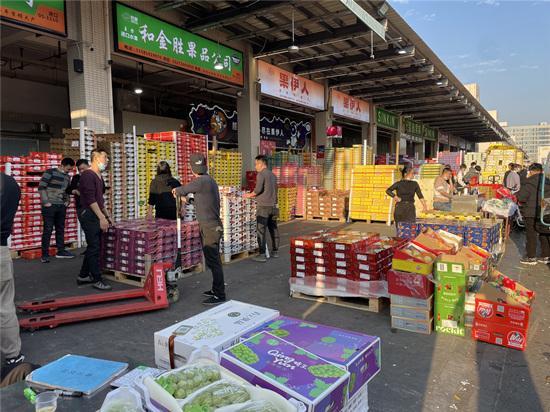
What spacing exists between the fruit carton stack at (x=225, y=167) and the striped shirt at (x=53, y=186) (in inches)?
192

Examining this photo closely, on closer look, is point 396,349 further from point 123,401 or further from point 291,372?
point 123,401

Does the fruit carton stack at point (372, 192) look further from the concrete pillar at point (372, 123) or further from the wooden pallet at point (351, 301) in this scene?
the concrete pillar at point (372, 123)

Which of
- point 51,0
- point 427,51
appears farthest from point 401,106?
point 51,0

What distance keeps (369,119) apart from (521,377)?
21.8m

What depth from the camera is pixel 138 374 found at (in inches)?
83.0

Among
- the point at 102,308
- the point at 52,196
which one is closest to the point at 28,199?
the point at 52,196

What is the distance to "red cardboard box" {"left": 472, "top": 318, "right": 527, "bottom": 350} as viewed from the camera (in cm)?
412

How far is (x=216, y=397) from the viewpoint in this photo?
5.43 feet

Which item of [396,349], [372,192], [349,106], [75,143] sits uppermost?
[349,106]

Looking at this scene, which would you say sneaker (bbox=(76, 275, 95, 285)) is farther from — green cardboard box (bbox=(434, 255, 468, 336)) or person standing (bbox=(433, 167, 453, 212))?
person standing (bbox=(433, 167, 453, 212))

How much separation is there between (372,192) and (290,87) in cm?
617

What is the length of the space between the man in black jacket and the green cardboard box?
4355 millimetres

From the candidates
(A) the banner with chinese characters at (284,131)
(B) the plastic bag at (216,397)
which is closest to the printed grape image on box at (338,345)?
(B) the plastic bag at (216,397)

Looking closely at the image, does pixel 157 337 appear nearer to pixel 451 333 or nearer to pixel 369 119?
pixel 451 333
